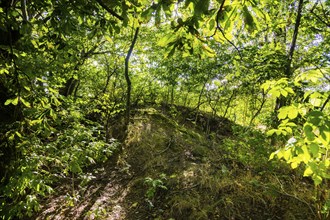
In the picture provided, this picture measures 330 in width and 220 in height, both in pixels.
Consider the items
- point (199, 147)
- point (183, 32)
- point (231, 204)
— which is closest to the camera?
point (183, 32)

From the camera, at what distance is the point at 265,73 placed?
178 inches

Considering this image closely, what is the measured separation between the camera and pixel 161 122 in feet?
27.2

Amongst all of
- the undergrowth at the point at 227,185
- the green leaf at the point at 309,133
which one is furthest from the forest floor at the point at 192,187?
the green leaf at the point at 309,133

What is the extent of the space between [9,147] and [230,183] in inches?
133

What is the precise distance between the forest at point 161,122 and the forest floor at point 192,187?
0.02 m

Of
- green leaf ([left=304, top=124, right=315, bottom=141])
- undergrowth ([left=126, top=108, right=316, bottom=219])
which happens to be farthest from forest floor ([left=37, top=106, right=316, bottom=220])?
green leaf ([left=304, top=124, right=315, bottom=141])

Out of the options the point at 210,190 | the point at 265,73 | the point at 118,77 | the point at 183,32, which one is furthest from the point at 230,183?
the point at 118,77

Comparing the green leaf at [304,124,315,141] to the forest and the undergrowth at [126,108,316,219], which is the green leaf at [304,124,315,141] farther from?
the undergrowth at [126,108,316,219]

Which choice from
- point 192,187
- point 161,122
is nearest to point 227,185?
point 192,187

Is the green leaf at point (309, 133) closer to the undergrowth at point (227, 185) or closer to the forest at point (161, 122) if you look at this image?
the forest at point (161, 122)

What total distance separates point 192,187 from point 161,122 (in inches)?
154

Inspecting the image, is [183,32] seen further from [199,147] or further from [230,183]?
[199,147]

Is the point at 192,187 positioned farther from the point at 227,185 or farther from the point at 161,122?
the point at 161,122

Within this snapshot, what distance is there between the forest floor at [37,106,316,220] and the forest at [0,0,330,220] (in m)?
0.02
